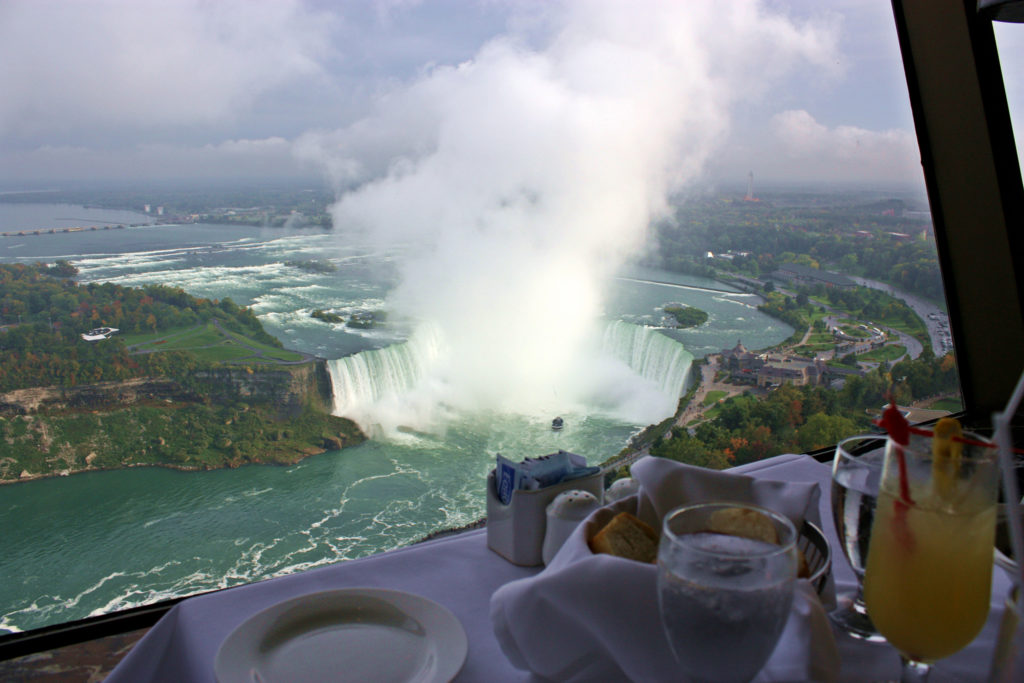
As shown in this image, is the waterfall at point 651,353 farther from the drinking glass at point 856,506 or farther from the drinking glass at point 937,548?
the drinking glass at point 937,548

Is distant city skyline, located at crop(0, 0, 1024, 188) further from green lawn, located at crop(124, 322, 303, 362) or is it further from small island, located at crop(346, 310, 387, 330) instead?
small island, located at crop(346, 310, 387, 330)

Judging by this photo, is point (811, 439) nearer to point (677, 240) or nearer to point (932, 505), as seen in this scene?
point (677, 240)

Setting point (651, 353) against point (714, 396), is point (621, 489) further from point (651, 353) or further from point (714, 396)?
point (651, 353)

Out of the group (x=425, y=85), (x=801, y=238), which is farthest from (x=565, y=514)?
(x=425, y=85)

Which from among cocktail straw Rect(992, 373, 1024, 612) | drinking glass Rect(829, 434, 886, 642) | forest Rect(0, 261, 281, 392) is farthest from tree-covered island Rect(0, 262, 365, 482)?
cocktail straw Rect(992, 373, 1024, 612)

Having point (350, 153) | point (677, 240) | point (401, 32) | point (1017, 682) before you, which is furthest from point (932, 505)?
point (677, 240)
